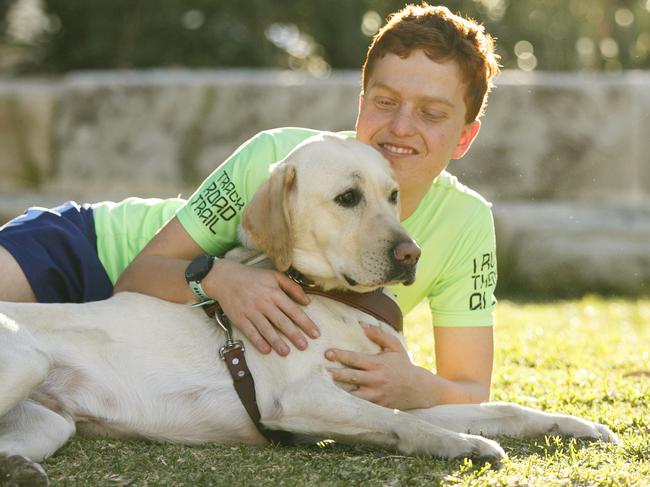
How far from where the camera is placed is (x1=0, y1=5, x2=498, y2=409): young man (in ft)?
11.8

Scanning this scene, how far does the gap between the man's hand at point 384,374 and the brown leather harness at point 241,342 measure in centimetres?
9

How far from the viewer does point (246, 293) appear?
11.6ft

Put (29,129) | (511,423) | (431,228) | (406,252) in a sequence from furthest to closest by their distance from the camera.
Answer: (29,129) < (431,228) < (511,423) < (406,252)

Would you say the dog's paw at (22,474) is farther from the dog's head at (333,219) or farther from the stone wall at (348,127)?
the stone wall at (348,127)

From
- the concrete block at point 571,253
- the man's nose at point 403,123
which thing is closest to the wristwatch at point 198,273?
the man's nose at point 403,123

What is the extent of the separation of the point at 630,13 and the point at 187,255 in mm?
17114

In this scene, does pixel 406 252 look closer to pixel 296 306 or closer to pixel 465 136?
pixel 296 306

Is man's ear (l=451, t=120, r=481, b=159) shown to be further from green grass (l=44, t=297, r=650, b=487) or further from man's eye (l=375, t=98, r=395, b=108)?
green grass (l=44, t=297, r=650, b=487)

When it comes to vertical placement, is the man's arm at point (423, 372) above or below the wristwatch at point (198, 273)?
below

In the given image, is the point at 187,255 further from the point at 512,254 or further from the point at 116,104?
the point at 116,104

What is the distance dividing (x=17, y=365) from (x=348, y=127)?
7032 millimetres

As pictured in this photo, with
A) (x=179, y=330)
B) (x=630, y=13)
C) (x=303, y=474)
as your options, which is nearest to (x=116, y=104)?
(x=179, y=330)

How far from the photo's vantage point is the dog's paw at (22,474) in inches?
112

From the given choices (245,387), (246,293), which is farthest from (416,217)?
(245,387)
